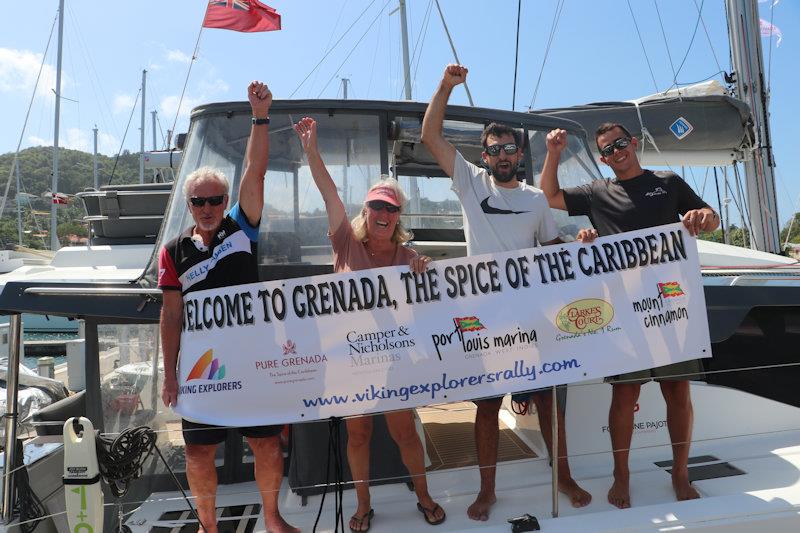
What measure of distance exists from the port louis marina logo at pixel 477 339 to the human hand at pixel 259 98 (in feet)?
4.54

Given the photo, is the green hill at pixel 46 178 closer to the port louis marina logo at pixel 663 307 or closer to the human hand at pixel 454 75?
the human hand at pixel 454 75

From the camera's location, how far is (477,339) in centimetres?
290

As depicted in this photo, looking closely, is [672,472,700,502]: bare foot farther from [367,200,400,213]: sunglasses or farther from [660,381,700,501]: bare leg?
[367,200,400,213]: sunglasses

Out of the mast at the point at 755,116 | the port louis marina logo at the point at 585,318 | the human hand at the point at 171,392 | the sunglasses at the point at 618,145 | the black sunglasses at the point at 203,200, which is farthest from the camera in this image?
the mast at the point at 755,116

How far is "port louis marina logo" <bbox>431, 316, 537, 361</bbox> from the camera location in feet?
9.45

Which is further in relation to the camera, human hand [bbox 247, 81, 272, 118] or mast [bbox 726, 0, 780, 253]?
mast [bbox 726, 0, 780, 253]

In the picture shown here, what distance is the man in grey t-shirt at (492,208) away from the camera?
9.83 ft

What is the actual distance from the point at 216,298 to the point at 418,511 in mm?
1488

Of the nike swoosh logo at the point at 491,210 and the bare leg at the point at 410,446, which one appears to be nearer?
the bare leg at the point at 410,446

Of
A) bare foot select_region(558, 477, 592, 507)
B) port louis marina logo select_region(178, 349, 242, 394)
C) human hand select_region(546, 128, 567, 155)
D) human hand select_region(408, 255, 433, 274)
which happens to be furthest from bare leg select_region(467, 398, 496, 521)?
human hand select_region(546, 128, 567, 155)

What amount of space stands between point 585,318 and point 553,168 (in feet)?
2.78

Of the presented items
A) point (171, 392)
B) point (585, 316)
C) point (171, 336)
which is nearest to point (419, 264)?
point (585, 316)

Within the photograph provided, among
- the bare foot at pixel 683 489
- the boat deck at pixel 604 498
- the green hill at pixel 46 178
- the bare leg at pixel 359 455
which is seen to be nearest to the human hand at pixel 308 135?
the bare leg at pixel 359 455

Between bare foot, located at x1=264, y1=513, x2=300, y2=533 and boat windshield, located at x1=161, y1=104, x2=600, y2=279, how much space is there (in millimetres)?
1432
